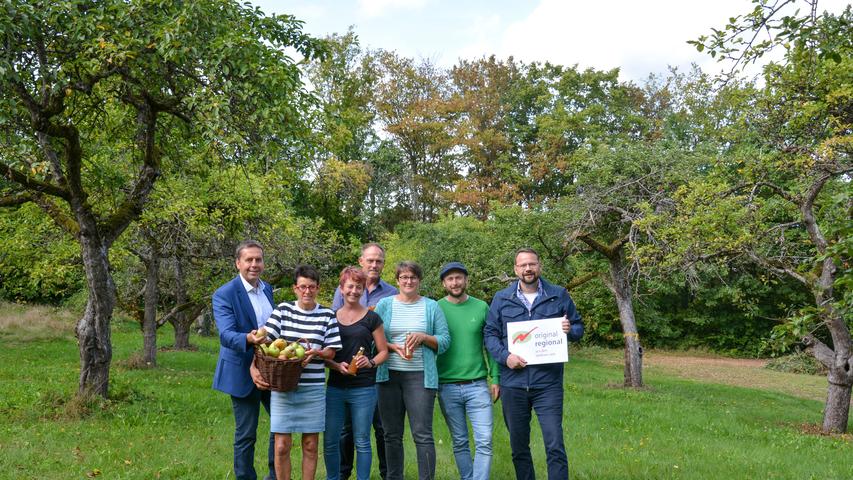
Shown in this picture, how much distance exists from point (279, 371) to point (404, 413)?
116 centimetres

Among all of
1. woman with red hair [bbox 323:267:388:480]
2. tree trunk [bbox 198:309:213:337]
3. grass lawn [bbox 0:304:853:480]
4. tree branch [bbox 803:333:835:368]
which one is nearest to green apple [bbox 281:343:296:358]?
woman with red hair [bbox 323:267:388:480]

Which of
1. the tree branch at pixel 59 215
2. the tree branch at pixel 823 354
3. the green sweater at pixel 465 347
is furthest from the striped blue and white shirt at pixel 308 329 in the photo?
the tree branch at pixel 823 354

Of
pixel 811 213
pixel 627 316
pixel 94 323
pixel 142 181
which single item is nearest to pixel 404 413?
pixel 94 323

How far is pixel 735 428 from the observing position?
36.1ft

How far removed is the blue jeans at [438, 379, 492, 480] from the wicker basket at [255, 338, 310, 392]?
1.28 meters

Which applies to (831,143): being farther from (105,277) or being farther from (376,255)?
(105,277)

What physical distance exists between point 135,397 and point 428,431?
20.5 feet

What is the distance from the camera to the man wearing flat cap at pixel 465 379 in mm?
5477

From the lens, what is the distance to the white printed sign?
17.9 feet

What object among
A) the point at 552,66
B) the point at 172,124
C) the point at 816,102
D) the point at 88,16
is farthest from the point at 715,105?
the point at 88,16

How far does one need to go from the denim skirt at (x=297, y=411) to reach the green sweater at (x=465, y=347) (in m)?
1.01

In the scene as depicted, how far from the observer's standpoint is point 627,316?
16250mm

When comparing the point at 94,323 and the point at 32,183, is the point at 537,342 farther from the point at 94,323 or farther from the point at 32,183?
the point at 32,183

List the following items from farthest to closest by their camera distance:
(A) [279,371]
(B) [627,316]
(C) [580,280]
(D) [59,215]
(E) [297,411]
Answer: (C) [580,280]
(B) [627,316]
(D) [59,215]
(E) [297,411]
(A) [279,371]
